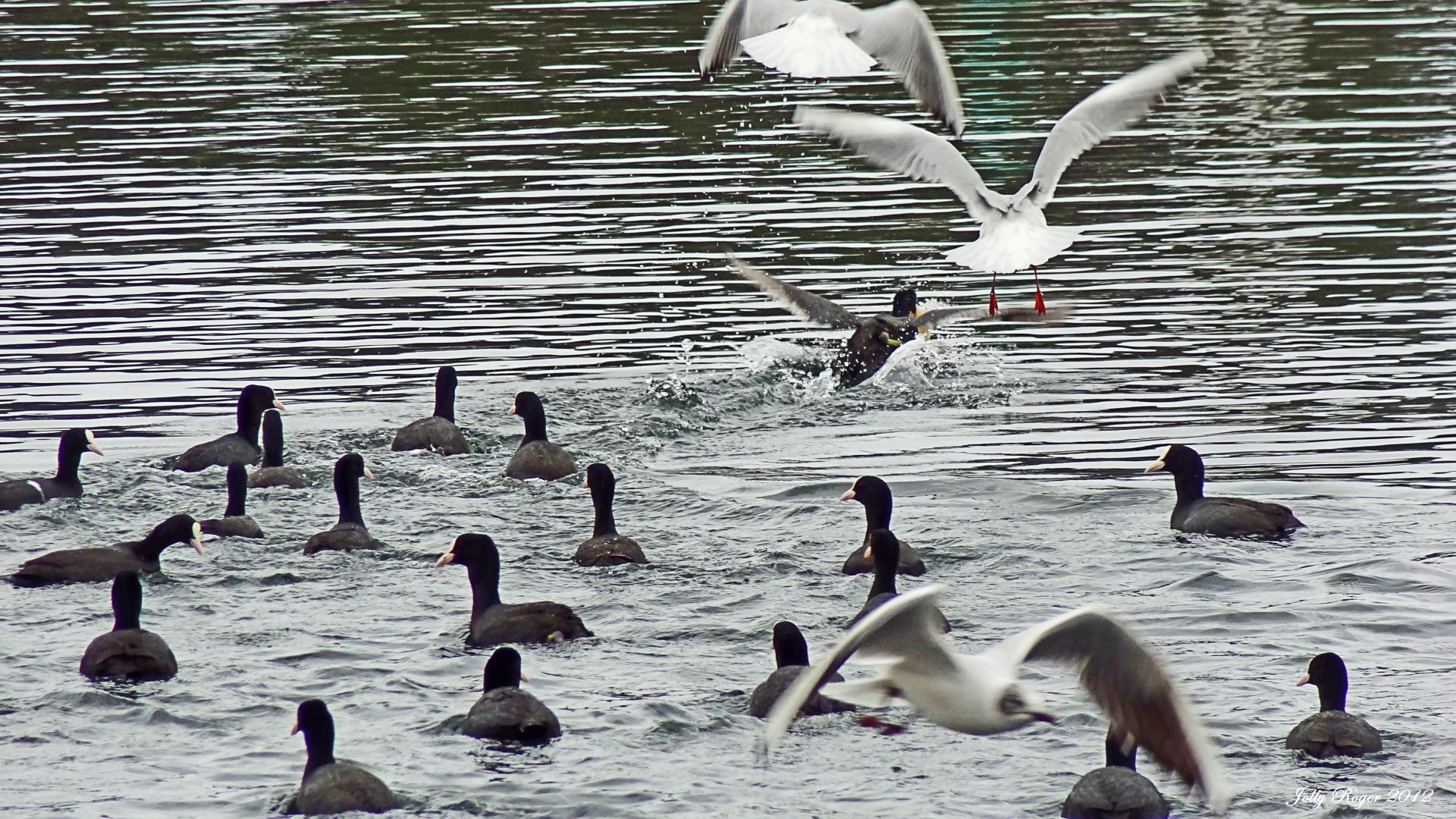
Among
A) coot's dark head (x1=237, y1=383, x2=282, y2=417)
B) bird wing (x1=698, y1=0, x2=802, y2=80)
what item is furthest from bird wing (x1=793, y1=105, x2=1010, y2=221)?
Result: coot's dark head (x1=237, y1=383, x2=282, y2=417)

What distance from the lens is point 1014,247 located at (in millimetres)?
15188

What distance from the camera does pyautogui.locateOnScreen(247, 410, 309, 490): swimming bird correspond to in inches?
549

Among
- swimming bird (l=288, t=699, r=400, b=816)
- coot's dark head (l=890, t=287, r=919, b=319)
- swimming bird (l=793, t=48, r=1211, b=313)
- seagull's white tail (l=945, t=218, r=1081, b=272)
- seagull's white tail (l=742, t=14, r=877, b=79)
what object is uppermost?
seagull's white tail (l=742, t=14, r=877, b=79)

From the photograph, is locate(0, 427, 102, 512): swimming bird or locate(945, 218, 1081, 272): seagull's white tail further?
locate(945, 218, 1081, 272): seagull's white tail

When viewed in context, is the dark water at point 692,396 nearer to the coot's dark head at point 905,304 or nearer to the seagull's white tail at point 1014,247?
the coot's dark head at point 905,304

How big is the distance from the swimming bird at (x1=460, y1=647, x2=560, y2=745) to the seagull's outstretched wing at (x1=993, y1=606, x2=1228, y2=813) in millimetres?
2513

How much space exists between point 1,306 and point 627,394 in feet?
22.9

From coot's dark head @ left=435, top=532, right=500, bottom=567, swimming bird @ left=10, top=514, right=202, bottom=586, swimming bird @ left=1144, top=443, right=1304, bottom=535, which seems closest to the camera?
coot's dark head @ left=435, top=532, right=500, bottom=567

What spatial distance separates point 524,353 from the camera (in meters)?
17.7

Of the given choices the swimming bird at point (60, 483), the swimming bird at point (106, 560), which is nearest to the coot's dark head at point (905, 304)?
the swimming bird at point (60, 483)

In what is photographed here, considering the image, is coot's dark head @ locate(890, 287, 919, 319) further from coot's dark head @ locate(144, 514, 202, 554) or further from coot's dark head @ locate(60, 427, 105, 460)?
coot's dark head @ locate(144, 514, 202, 554)

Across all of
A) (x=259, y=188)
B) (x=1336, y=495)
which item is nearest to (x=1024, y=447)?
(x=1336, y=495)

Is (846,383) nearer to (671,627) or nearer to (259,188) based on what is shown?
(671,627)

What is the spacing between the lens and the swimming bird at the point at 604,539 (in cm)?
1199
